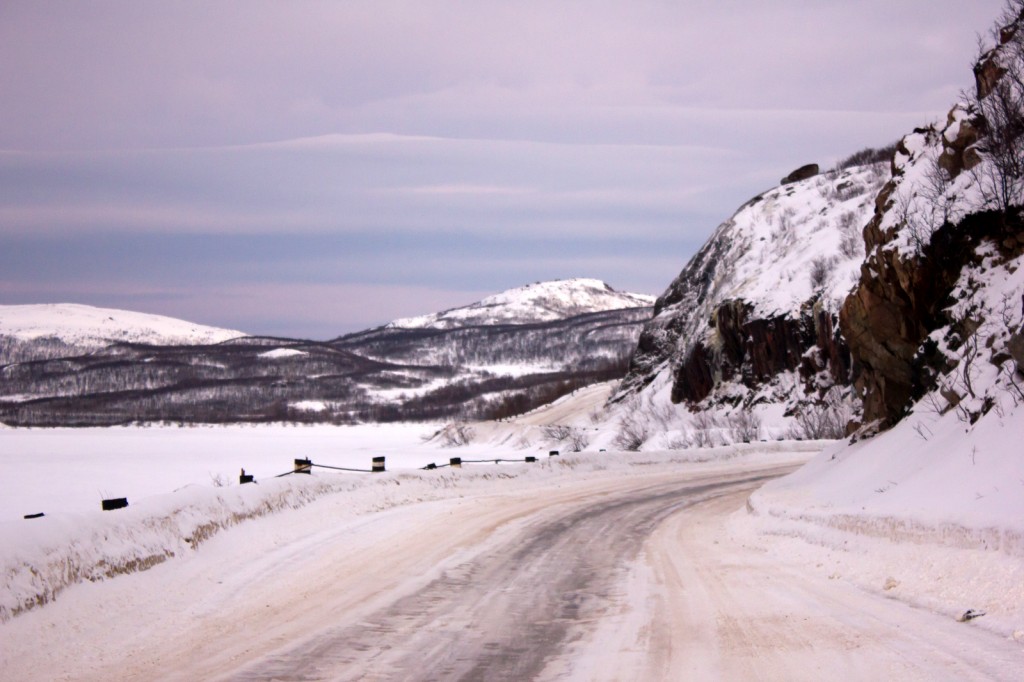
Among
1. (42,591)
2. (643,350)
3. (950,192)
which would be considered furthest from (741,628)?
(643,350)

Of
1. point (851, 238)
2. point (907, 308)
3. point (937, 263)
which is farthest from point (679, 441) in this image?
point (937, 263)

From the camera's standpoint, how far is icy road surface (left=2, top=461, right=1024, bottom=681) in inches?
262

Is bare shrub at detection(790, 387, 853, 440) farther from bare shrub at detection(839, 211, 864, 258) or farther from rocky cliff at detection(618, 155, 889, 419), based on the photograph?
bare shrub at detection(839, 211, 864, 258)

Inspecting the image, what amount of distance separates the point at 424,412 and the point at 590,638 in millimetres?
189282

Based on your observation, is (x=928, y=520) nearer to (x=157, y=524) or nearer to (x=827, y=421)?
(x=157, y=524)

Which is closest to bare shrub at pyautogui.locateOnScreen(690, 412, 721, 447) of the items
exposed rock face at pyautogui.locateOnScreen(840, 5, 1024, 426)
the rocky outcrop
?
the rocky outcrop

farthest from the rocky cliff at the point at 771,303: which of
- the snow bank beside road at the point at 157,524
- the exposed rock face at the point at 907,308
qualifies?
the snow bank beside road at the point at 157,524

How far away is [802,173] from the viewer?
82.4 meters

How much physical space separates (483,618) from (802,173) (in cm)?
8136

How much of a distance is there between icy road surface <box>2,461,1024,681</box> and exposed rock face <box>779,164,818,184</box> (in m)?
74.4

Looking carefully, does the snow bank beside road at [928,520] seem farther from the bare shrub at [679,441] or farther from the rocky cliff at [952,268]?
the bare shrub at [679,441]

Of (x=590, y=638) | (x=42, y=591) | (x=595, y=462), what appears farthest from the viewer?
(x=595, y=462)

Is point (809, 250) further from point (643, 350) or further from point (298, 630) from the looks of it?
point (298, 630)

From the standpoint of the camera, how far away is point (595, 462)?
29.7 m
